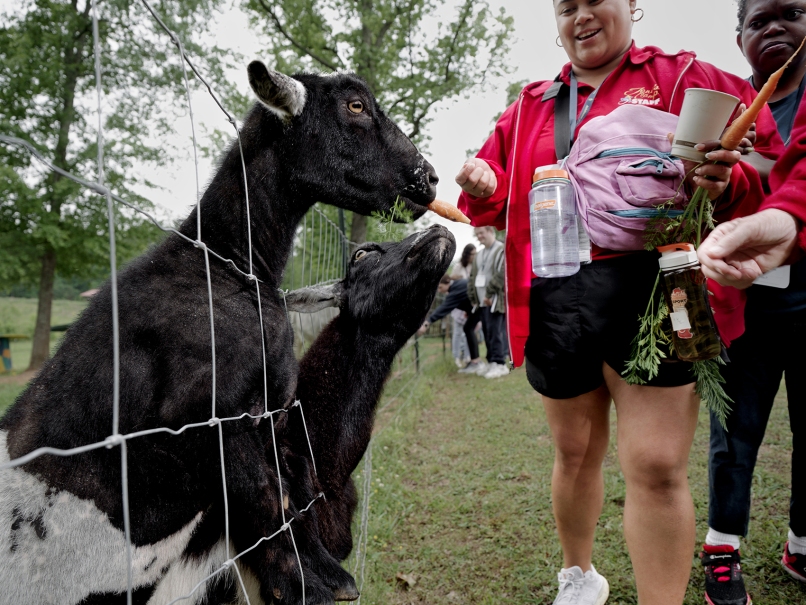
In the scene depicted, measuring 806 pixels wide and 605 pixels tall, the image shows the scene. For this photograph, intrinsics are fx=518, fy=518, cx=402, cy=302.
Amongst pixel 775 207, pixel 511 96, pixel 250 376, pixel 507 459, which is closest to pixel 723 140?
pixel 775 207

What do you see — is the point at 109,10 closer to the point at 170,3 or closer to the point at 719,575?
the point at 170,3

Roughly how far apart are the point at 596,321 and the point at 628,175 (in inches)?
21.6

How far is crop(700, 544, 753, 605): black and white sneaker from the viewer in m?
2.47

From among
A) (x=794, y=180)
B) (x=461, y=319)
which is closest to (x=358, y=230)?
(x=461, y=319)

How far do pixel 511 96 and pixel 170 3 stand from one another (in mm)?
9921

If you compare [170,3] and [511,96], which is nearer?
[170,3]

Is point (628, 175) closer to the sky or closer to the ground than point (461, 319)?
closer to the sky

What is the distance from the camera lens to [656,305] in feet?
6.21

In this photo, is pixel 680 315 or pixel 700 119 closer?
pixel 700 119

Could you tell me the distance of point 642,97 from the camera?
6.32ft

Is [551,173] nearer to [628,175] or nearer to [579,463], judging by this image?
[628,175]

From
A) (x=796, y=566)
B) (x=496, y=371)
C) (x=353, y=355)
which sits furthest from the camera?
(x=496, y=371)

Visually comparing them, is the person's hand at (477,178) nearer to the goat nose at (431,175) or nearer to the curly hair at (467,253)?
the goat nose at (431,175)

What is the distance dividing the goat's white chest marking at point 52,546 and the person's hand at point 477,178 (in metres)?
1.70
